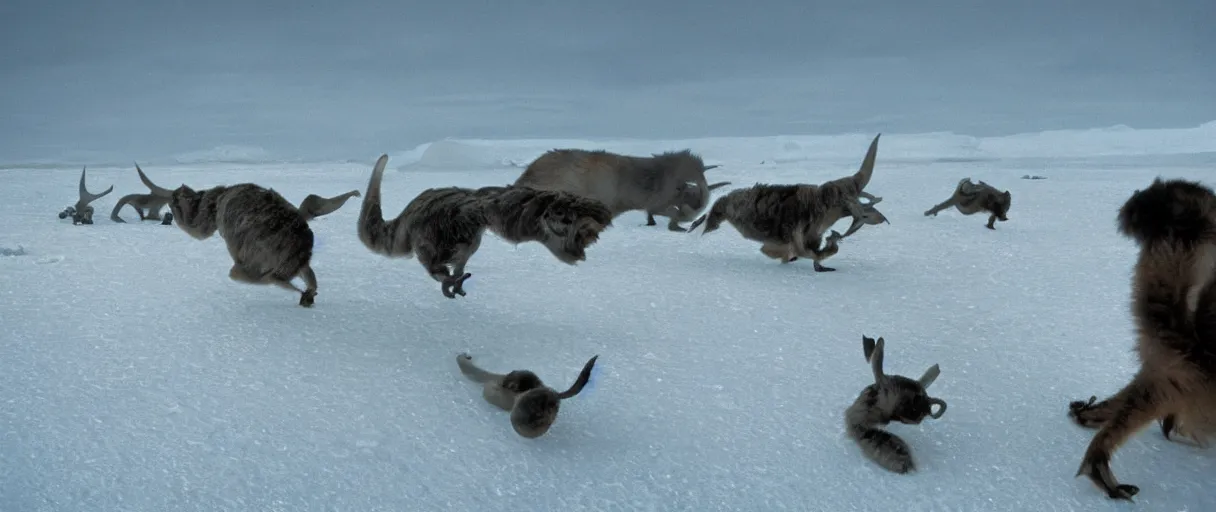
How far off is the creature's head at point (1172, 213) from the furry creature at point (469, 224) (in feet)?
2.66

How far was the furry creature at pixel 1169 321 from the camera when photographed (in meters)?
1.10

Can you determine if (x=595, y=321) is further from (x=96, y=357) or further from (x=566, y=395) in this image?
(x=96, y=357)

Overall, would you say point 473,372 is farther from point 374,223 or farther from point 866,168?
point 866,168

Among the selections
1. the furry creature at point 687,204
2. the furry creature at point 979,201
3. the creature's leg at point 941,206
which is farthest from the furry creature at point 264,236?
the creature's leg at point 941,206

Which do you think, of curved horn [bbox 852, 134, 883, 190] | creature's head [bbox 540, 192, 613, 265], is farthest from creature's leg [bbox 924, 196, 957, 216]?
creature's head [bbox 540, 192, 613, 265]

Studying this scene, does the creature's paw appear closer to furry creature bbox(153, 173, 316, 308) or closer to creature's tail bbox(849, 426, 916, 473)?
creature's tail bbox(849, 426, 916, 473)

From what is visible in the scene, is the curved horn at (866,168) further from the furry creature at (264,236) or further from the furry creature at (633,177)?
the furry creature at (264,236)

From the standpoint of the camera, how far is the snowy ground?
116cm

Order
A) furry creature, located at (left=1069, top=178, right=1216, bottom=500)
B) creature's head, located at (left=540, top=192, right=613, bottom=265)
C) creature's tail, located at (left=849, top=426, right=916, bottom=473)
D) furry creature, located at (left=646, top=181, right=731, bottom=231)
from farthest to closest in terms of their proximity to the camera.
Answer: furry creature, located at (left=646, top=181, right=731, bottom=231) → creature's head, located at (left=540, top=192, right=613, bottom=265) → creature's tail, located at (left=849, top=426, right=916, bottom=473) → furry creature, located at (left=1069, top=178, right=1216, bottom=500)

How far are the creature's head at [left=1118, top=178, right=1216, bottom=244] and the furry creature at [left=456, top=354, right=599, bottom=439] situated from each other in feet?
2.45

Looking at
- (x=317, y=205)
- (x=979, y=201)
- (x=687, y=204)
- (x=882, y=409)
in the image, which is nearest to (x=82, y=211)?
(x=317, y=205)

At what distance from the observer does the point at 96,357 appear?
1630 millimetres

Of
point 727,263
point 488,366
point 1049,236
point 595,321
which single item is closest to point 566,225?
point 488,366

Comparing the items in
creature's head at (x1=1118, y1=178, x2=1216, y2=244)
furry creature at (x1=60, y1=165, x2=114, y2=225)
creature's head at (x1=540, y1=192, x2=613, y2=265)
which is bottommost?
furry creature at (x1=60, y1=165, x2=114, y2=225)
